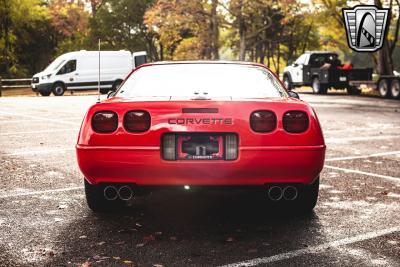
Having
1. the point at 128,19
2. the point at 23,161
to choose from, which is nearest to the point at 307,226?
the point at 23,161

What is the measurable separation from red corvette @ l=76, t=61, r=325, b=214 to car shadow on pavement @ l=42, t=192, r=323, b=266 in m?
0.30

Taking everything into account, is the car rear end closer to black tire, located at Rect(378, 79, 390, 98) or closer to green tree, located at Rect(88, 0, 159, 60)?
black tire, located at Rect(378, 79, 390, 98)

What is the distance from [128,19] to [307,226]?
57.3m

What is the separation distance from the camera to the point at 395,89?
2466cm

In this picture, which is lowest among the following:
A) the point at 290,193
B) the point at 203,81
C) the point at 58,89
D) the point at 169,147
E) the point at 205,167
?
the point at 290,193

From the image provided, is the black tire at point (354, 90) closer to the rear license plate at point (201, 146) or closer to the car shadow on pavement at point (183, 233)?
the car shadow on pavement at point (183, 233)

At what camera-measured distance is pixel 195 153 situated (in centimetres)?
438

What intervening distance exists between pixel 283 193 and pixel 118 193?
4.12 feet

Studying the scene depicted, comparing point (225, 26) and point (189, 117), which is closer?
point (189, 117)

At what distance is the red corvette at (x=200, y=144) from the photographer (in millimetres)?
4371

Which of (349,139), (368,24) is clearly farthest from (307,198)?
(368,24)

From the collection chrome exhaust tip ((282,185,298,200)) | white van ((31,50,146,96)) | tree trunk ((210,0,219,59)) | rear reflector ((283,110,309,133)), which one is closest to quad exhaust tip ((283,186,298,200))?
chrome exhaust tip ((282,185,298,200))

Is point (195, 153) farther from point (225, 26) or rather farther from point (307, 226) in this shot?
point (225, 26)

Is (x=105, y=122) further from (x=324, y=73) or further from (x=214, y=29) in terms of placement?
(x=214, y=29)
